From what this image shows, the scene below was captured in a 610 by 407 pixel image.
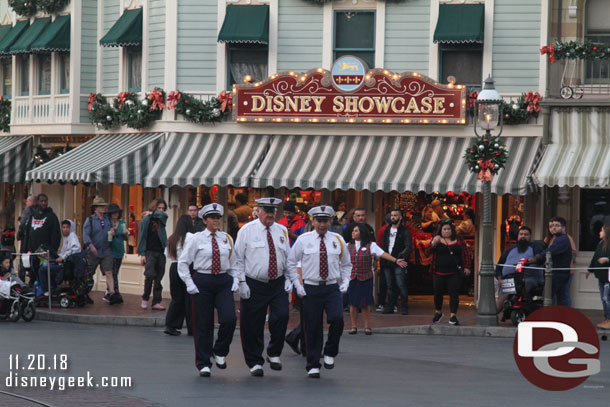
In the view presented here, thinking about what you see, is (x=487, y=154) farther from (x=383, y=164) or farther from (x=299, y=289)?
(x=299, y=289)

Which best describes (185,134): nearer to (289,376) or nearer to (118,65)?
(118,65)

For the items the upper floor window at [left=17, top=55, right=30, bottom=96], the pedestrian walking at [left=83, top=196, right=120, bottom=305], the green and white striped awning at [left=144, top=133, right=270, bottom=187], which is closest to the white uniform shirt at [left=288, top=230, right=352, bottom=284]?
the green and white striped awning at [left=144, top=133, right=270, bottom=187]

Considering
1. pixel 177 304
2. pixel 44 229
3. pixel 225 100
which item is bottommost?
pixel 177 304

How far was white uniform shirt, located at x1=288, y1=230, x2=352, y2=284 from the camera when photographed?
13.4 meters

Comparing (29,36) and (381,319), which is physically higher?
(29,36)

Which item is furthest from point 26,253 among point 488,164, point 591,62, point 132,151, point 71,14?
point 591,62

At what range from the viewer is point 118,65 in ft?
81.4

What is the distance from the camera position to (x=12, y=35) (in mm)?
27031

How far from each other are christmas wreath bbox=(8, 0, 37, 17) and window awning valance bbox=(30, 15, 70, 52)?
1168 millimetres

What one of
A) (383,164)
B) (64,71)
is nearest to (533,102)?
(383,164)

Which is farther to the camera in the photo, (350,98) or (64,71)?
(64,71)

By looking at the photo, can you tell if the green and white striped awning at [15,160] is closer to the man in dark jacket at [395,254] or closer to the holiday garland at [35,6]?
the holiday garland at [35,6]

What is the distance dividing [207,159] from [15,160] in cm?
654

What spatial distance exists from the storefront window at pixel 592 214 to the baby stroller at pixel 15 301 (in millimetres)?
9980
